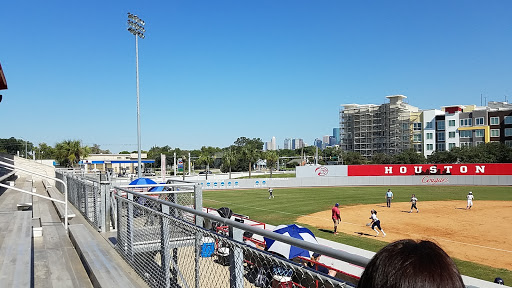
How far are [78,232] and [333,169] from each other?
5695cm

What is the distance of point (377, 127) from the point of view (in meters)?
130

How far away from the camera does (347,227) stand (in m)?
25.0

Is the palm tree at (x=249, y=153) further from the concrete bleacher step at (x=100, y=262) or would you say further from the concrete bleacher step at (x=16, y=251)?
the concrete bleacher step at (x=16, y=251)

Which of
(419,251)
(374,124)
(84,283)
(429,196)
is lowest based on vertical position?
(429,196)

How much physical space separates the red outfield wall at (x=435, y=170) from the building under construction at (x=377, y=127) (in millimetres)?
57613

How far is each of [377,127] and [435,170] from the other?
72.8m

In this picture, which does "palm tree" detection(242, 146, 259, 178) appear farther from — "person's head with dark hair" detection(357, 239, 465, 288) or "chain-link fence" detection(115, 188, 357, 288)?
"person's head with dark hair" detection(357, 239, 465, 288)

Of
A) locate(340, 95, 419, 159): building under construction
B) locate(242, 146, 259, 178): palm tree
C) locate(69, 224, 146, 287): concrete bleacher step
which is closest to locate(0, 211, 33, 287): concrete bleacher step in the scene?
locate(69, 224, 146, 287): concrete bleacher step

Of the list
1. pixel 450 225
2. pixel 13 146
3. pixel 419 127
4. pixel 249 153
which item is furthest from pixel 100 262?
pixel 13 146

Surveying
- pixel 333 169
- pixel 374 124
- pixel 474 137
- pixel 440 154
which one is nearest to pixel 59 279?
pixel 333 169

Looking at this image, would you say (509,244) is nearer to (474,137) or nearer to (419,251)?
(419,251)

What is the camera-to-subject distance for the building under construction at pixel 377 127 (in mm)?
119000

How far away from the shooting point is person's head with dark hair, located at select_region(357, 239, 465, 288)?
109cm

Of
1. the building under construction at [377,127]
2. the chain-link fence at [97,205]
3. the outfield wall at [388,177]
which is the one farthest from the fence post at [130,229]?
the building under construction at [377,127]
